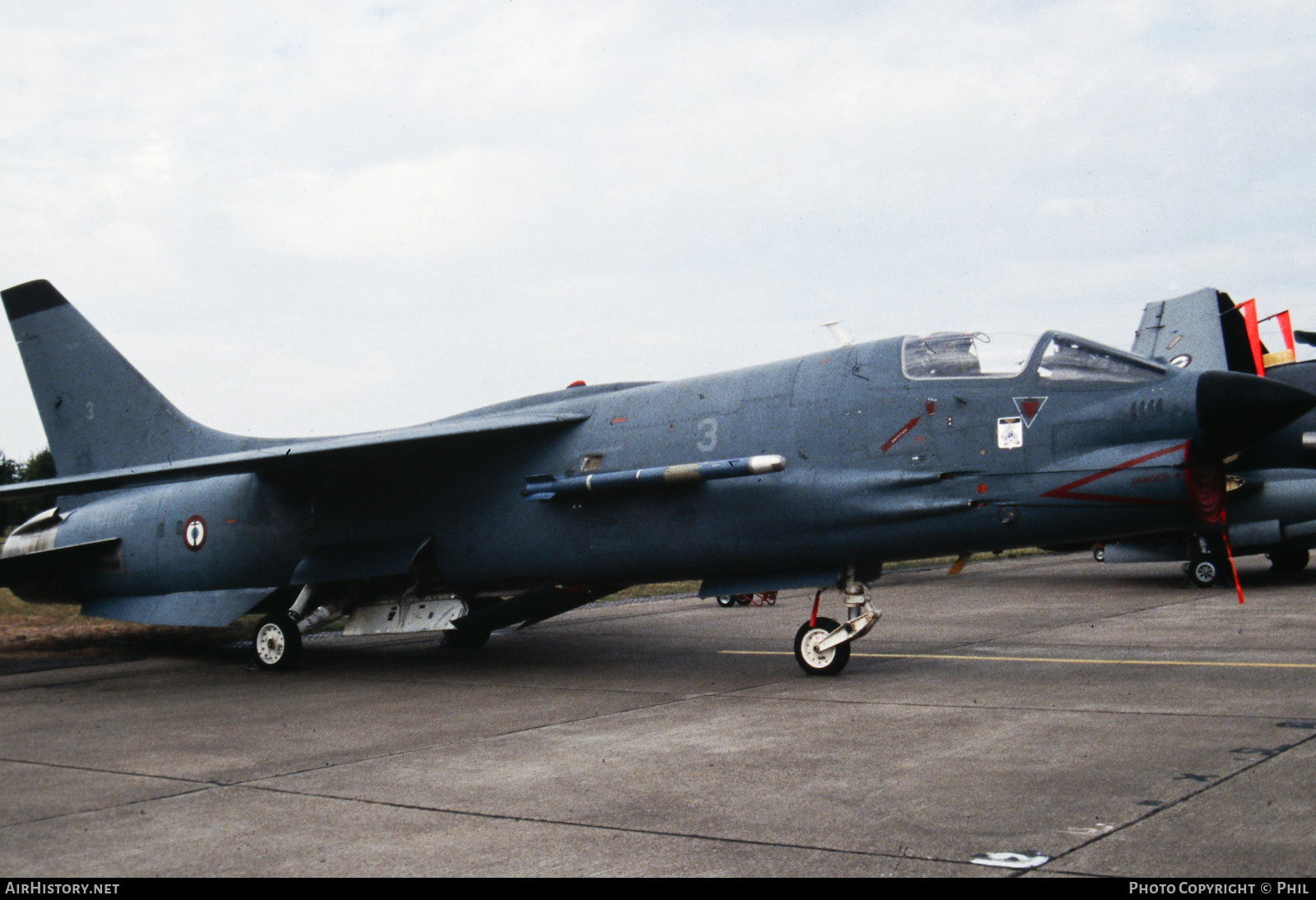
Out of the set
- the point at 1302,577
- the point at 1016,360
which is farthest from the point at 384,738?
the point at 1302,577

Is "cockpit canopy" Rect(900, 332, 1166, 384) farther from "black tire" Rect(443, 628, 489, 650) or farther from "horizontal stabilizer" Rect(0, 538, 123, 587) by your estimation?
"horizontal stabilizer" Rect(0, 538, 123, 587)

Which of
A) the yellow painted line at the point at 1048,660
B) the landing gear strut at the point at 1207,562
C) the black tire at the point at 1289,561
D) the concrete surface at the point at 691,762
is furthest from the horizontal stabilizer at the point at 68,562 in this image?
the black tire at the point at 1289,561

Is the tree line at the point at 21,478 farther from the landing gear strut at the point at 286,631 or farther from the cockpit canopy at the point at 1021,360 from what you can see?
the cockpit canopy at the point at 1021,360

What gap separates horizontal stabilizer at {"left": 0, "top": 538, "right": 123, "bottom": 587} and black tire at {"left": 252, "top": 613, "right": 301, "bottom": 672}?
2.89 m

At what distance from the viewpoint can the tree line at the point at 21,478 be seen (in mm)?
42375

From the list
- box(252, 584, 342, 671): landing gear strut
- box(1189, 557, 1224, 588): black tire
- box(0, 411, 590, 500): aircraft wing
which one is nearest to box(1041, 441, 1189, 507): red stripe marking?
box(0, 411, 590, 500): aircraft wing

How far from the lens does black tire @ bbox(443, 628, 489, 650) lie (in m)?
12.5

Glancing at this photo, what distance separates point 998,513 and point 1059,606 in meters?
7.59

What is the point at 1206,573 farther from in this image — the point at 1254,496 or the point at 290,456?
the point at 290,456

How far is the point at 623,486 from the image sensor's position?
9555 mm

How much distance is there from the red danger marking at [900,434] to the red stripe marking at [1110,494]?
1.18 meters

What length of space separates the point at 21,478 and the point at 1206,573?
50598 mm
